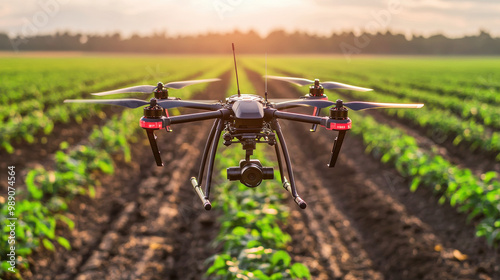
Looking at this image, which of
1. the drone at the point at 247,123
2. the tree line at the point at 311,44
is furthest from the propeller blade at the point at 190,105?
the tree line at the point at 311,44

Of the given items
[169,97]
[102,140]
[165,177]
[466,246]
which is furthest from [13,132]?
[169,97]

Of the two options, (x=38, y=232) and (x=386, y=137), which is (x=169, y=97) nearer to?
(x=38, y=232)

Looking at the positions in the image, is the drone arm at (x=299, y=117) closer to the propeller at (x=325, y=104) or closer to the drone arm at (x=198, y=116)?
the propeller at (x=325, y=104)

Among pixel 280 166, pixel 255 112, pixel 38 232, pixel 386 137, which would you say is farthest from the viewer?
pixel 386 137

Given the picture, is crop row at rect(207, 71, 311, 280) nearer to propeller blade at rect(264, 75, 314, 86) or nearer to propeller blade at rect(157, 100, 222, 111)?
propeller blade at rect(264, 75, 314, 86)

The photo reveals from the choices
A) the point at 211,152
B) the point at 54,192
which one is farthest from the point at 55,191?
the point at 211,152

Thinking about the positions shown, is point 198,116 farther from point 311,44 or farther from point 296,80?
point 311,44
